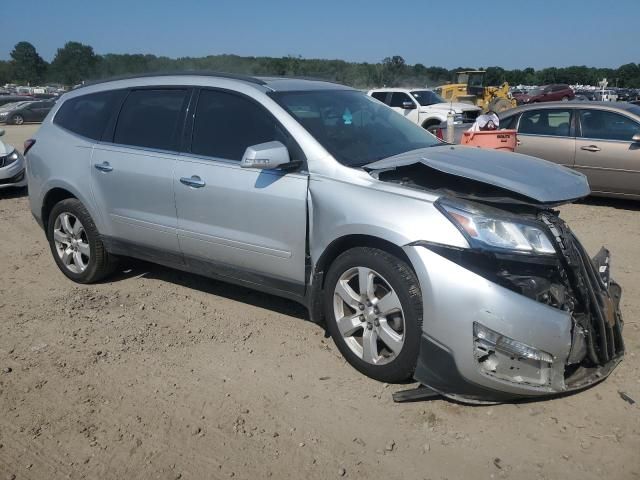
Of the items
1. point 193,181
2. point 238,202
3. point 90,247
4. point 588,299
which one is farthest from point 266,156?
point 90,247

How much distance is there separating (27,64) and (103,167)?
11022cm

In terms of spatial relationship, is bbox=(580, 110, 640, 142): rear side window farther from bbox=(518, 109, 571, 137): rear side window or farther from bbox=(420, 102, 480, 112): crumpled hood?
bbox=(420, 102, 480, 112): crumpled hood

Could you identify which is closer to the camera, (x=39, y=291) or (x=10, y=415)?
(x=10, y=415)

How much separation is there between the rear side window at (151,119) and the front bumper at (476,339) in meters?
2.25

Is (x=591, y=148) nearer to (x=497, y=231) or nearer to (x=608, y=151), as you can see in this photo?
(x=608, y=151)

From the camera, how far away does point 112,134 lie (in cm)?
487

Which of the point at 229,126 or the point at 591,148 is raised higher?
the point at 229,126

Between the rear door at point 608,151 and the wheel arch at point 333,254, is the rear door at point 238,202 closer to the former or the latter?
the wheel arch at point 333,254

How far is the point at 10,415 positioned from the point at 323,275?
6.43 ft

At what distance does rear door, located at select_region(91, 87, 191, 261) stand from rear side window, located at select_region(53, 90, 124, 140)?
0.16 meters

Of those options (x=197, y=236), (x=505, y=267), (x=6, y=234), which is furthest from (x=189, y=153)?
(x=6, y=234)

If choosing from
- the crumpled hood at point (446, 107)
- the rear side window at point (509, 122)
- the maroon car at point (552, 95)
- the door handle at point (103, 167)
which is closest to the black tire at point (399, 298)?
the door handle at point (103, 167)

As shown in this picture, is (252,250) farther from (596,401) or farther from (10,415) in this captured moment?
(596,401)

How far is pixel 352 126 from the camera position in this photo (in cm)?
421
